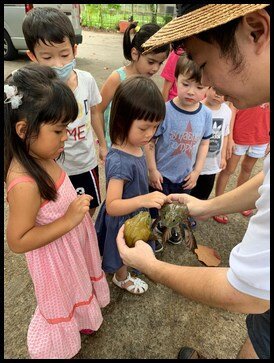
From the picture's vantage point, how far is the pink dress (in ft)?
5.39

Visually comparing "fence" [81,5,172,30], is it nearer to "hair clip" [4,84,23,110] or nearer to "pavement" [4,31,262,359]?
"pavement" [4,31,262,359]

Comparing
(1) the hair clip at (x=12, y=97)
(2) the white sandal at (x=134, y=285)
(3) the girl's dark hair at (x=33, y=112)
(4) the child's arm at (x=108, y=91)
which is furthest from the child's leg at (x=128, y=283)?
(1) the hair clip at (x=12, y=97)

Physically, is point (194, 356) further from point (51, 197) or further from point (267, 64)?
point (267, 64)

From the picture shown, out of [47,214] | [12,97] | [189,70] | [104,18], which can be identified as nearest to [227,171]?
[189,70]

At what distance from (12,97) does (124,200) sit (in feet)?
2.82

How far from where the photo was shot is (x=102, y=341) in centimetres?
204

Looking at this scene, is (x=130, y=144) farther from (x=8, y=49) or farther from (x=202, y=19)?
(x=8, y=49)

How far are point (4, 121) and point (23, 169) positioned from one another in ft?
0.83

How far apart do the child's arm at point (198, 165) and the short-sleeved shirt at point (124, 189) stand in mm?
605

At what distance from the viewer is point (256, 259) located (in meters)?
1.02

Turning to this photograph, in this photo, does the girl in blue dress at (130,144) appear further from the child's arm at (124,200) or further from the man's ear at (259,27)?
the man's ear at (259,27)

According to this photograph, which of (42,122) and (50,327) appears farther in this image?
(50,327)

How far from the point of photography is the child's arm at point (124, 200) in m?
1.75

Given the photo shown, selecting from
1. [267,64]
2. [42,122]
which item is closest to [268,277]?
[267,64]
